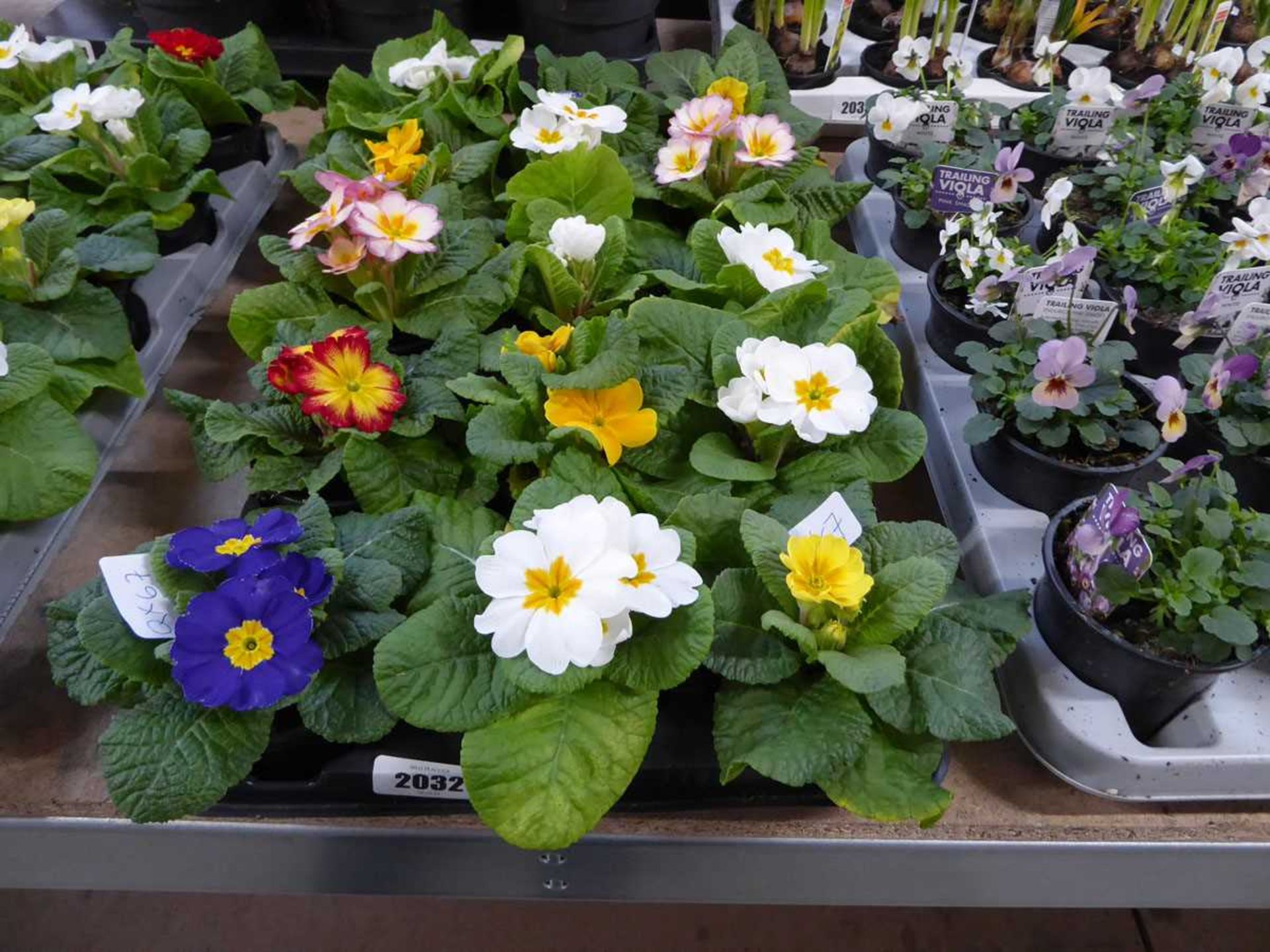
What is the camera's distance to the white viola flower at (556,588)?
2.37ft

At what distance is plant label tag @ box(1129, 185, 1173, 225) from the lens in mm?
1359

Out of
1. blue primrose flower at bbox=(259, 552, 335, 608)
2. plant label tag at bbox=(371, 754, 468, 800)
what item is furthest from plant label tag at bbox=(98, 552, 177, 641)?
plant label tag at bbox=(371, 754, 468, 800)

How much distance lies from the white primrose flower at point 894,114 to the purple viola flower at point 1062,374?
1.94ft

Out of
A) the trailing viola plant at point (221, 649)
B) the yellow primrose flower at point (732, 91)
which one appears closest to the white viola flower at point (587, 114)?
the yellow primrose flower at point (732, 91)

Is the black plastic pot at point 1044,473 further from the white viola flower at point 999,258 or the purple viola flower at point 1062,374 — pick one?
the white viola flower at point 999,258

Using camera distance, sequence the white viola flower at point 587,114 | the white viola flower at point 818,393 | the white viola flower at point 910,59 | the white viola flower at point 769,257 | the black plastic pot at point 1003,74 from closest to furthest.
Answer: the white viola flower at point 818,393 < the white viola flower at point 769,257 < the white viola flower at point 587,114 < the white viola flower at point 910,59 < the black plastic pot at point 1003,74

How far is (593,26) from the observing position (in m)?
1.88

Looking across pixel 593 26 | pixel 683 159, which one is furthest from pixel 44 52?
pixel 683 159

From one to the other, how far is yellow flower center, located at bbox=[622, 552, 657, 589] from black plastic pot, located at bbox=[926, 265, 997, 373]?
0.67 m

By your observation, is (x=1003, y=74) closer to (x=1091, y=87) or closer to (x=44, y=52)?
(x=1091, y=87)

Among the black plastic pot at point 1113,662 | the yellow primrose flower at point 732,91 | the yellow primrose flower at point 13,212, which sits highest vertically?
the yellow primrose flower at point 732,91

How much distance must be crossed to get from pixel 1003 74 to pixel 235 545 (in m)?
1.79

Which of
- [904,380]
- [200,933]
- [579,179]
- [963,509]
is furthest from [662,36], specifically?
[200,933]

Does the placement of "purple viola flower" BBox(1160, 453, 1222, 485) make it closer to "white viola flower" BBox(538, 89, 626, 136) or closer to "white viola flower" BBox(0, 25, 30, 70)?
"white viola flower" BBox(538, 89, 626, 136)
